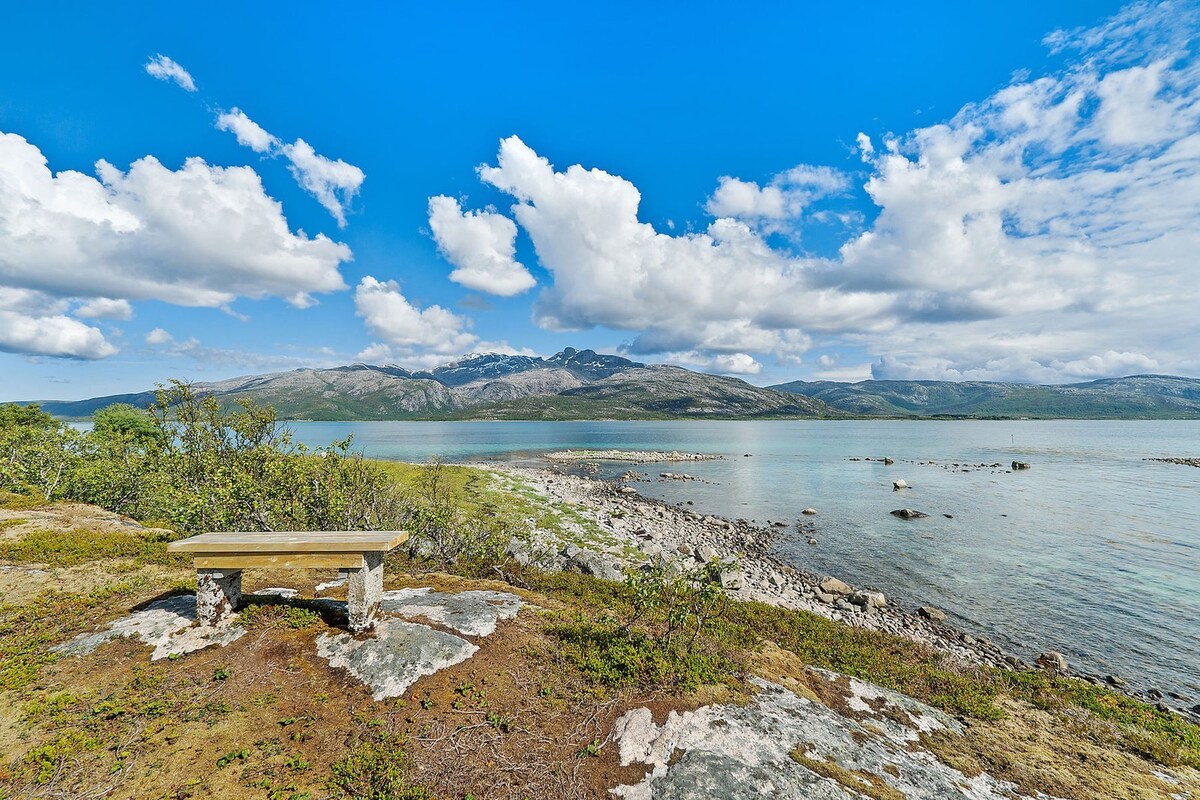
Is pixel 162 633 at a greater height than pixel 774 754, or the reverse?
pixel 162 633

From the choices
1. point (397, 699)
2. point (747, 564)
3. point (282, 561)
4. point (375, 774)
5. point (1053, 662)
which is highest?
point (282, 561)

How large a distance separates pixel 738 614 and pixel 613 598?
505 cm

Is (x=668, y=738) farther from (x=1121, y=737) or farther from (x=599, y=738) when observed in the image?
(x=1121, y=737)

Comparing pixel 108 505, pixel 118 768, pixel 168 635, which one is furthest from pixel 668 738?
pixel 108 505

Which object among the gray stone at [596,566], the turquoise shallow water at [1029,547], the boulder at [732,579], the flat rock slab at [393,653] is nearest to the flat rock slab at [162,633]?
the flat rock slab at [393,653]

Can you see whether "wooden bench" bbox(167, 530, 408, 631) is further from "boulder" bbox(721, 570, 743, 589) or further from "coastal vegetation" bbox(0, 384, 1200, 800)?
"boulder" bbox(721, 570, 743, 589)

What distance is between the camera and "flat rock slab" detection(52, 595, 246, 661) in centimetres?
999

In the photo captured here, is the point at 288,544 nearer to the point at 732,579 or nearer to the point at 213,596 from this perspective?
the point at 213,596

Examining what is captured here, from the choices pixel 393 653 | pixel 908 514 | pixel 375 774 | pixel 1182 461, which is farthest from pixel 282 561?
pixel 1182 461

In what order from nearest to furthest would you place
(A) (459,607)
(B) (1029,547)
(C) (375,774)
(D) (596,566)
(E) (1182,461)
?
(C) (375,774)
(A) (459,607)
(D) (596,566)
(B) (1029,547)
(E) (1182,461)

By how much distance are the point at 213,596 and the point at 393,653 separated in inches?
183

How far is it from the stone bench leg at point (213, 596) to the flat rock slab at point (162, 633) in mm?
240

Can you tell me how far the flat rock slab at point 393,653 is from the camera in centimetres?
959

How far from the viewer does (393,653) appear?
1023 centimetres
